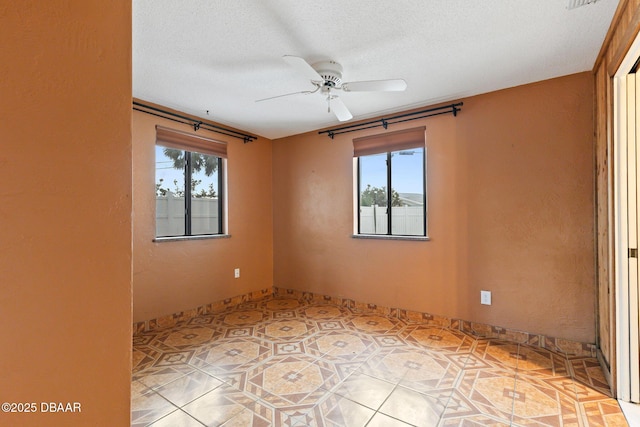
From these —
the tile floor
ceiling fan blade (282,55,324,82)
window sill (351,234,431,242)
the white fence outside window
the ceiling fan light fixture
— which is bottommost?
the tile floor

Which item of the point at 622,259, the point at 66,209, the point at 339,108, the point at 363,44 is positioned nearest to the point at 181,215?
the point at 339,108

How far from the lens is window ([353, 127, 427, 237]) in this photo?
3314mm

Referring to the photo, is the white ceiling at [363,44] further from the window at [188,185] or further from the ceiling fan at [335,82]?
the window at [188,185]

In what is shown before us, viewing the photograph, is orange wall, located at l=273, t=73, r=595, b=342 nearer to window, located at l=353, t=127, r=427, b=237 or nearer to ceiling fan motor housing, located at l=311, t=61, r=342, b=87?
window, located at l=353, t=127, r=427, b=237

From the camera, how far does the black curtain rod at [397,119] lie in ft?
9.92

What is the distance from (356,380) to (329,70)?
232 cm

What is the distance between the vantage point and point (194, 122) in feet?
11.4

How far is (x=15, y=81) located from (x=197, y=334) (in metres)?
2.89

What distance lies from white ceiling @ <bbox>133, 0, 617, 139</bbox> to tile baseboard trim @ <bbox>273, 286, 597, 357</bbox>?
89.5 inches

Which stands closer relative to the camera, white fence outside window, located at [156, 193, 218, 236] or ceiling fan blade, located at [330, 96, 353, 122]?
ceiling fan blade, located at [330, 96, 353, 122]

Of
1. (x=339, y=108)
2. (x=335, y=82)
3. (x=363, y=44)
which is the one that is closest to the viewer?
(x=363, y=44)

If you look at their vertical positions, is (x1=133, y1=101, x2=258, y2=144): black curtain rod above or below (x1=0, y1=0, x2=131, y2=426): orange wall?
above

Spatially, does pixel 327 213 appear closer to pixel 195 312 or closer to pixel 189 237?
pixel 189 237

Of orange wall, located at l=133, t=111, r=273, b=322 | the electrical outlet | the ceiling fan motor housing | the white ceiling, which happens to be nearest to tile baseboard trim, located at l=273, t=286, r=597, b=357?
the electrical outlet
